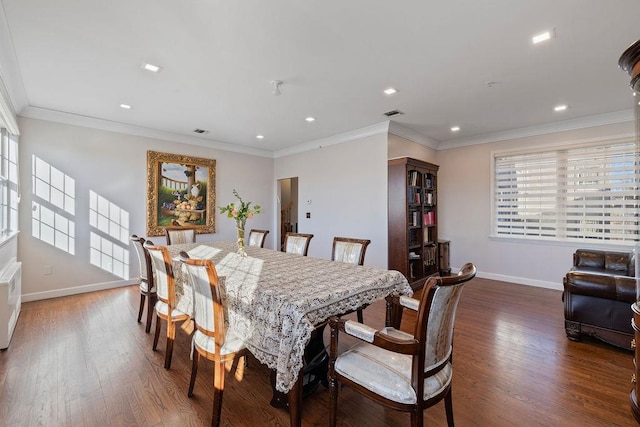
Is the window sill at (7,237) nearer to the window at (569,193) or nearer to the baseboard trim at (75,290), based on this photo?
the baseboard trim at (75,290)

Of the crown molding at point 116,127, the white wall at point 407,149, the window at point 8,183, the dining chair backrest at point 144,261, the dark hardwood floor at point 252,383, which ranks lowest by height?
the dark hardwood floor at point 252,383

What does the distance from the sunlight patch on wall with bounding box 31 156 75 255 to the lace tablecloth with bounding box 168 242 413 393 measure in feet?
9.90

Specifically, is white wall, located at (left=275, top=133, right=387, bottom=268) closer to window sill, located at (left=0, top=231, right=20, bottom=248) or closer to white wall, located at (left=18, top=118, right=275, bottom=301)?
white wall, located at (left=18, top=118, right=275, bottom=301)

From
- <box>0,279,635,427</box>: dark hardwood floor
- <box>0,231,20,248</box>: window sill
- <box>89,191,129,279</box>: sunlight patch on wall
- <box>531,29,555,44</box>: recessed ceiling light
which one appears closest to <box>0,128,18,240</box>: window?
<box>0,231,20,248</box>: window sill

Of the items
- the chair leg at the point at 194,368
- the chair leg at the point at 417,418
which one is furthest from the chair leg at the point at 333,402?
the chair leg at the point at 194,368

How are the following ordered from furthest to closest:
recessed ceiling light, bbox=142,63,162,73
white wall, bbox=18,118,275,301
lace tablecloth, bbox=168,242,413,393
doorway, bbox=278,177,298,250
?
doorway, bbox=278,177,298,250
white wall, bbox=18,118,275,301
recessed ceiling light, bbox=142,63,162,73
lace tablecloth, bbox=168,242,413,393

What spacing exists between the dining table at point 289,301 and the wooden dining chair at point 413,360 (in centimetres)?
18

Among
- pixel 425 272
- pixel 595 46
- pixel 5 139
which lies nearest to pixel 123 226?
pixel 5 139

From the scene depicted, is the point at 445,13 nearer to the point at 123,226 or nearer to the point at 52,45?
the point at 52,45

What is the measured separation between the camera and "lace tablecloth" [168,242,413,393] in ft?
5.12

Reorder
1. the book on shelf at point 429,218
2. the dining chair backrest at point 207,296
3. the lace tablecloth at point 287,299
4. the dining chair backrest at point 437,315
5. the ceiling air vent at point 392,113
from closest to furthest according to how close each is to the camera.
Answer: the dining chair backrest at point 437,315 → the lace tablecloth at point 287,299 → the dining chair backrest at point 207,296 → the ceiling air vent at point 392,113 → the book on shelf at point 429,218

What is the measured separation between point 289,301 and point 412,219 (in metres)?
3.57

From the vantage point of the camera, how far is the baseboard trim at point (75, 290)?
13.3 feet

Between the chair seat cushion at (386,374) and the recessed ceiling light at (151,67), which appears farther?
the recessed ceiling light at (151,67)
